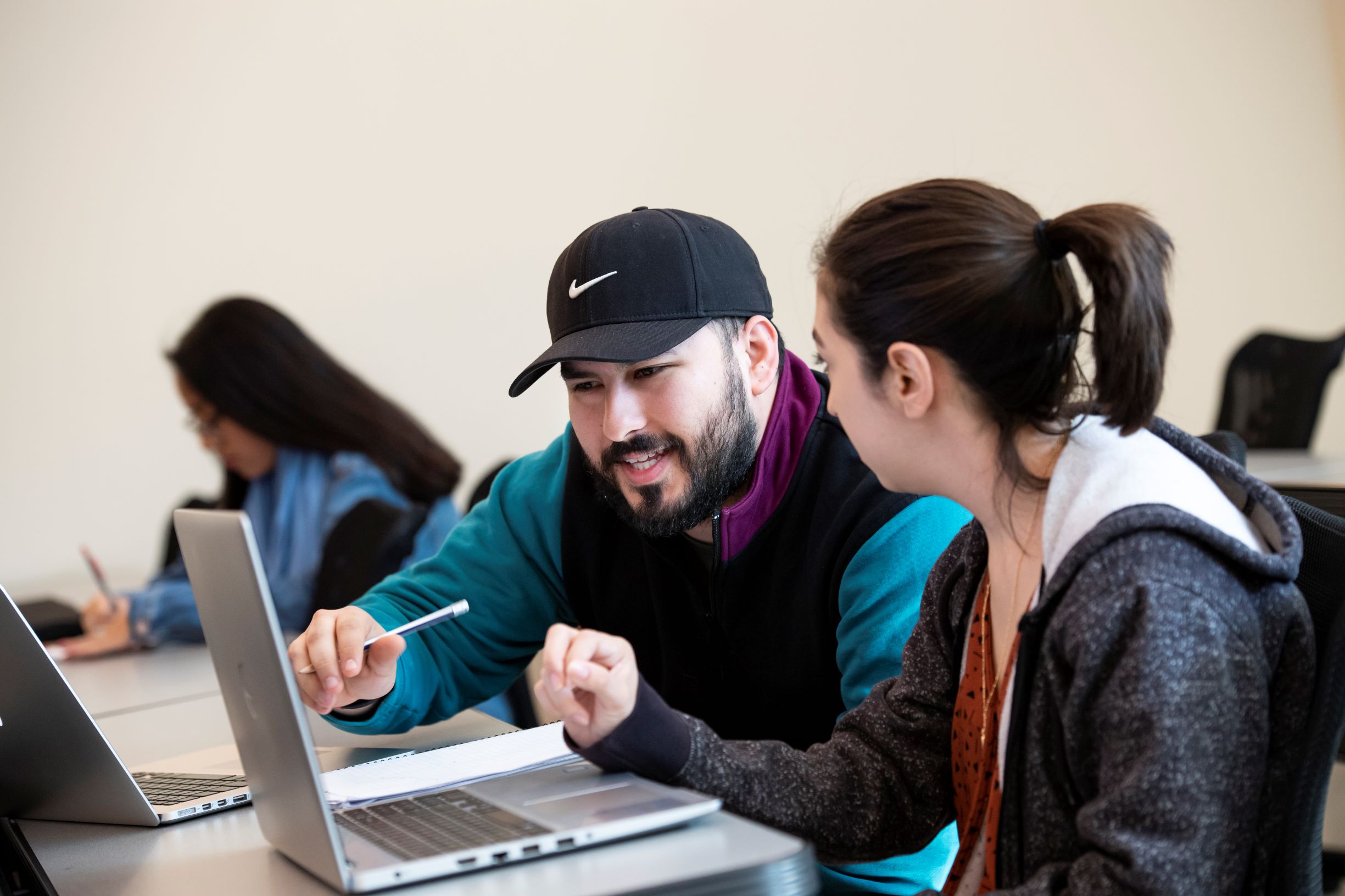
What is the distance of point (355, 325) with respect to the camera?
371 cm

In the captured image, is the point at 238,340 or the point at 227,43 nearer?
the point at 238,340

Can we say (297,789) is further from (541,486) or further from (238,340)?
(238,340)

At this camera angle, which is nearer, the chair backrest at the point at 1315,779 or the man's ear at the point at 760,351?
the chair backrest at the point at 1315,779

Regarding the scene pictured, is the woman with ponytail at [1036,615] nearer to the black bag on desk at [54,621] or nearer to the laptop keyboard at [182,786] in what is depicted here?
the laptop keyboard at [182,786]

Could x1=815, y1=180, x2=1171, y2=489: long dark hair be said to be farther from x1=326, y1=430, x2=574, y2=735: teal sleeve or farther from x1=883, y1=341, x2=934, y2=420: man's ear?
x1=326, y1=430, x2=574, y2=735: teal sleeve

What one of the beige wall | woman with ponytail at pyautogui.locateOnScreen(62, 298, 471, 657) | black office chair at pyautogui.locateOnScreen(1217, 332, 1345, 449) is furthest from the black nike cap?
black office chair at pyautogui.locateOnScreen(1217, 332, 1345, 449)

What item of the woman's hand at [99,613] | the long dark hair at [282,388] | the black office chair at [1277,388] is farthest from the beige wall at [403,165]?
the woman's hand at [99,613]

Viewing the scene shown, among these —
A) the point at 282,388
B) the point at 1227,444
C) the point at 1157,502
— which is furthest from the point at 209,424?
the point at 1157,502

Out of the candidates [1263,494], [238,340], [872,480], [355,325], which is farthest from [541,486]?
[355,325]

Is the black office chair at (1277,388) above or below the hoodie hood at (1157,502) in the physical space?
below

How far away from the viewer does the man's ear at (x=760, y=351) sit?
1.38 meters

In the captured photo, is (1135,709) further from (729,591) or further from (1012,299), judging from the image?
(729,591)

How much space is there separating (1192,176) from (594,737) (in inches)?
172

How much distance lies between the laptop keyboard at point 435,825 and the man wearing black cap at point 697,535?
28 cm
